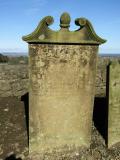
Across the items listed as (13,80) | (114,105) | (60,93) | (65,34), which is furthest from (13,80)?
(114,105)

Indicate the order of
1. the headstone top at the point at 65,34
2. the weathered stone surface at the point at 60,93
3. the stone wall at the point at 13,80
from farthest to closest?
the stone wall at the point at 13,80
the weathered stone surface at the point at 60,93
the headstone top at the point at 65,34

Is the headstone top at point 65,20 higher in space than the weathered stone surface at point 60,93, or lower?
higher

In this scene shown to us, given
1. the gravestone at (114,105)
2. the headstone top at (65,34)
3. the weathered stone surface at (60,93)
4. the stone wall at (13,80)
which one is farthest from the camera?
the stone wall at (13,80)

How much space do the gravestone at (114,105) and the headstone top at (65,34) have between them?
72 cm

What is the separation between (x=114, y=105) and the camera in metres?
5.78

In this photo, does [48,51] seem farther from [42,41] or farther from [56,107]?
[56,107]

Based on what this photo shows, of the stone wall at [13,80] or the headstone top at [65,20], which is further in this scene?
the stone wall at [13,80]

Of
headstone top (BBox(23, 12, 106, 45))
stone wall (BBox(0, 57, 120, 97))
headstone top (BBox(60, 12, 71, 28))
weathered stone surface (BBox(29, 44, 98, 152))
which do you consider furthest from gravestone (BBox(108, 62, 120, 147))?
stone wall (BBox(0, 57, 120, 97))

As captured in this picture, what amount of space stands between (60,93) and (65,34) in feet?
3.96

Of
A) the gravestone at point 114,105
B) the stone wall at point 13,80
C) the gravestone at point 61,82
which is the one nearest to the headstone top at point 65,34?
the gravestone at point 61,82

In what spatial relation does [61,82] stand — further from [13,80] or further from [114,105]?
[13,80]

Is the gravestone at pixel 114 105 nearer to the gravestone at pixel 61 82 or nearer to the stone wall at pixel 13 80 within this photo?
the gravestone at pixel 61 82

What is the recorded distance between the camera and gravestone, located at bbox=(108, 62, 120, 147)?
560 cm

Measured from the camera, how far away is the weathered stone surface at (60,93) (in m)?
5.25
